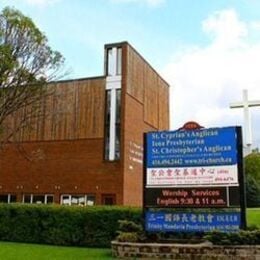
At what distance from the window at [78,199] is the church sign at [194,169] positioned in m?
17.2

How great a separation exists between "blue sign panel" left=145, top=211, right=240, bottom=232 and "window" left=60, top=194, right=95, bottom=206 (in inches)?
687

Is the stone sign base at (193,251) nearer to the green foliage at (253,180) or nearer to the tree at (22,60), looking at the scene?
the tree at (22,60)

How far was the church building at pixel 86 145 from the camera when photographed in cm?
3166

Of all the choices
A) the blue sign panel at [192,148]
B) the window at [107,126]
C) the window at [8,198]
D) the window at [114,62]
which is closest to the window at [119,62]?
the window at [114,62]

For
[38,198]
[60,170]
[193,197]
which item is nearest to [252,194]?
[60,170]

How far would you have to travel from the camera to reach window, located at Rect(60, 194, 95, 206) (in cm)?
3164

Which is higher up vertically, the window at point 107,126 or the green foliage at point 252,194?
the window at point 107,126

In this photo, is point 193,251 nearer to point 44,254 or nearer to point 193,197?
point 193,197

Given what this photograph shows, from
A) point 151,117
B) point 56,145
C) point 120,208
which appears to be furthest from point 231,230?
point 151,117

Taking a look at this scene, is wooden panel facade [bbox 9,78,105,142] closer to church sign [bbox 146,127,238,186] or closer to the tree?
the tree

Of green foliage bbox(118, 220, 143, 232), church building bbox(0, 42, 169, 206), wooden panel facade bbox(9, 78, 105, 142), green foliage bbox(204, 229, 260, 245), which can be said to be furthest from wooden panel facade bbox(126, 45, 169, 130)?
green foliage bbox(204, 229, 260, 245)

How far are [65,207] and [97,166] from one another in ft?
41.3

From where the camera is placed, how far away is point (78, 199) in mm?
32062

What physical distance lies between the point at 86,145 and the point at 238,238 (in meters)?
20.7
